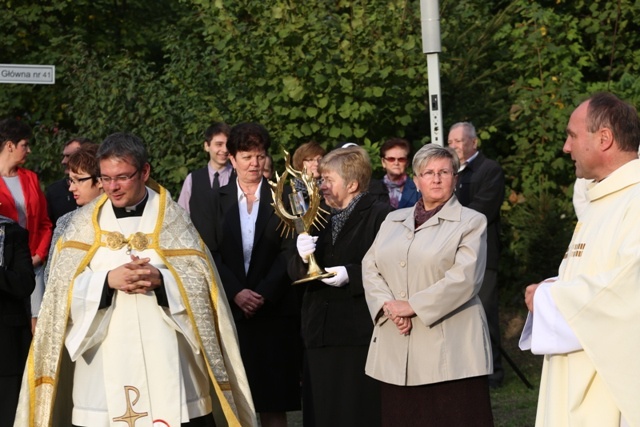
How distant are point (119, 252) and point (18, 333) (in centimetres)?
136

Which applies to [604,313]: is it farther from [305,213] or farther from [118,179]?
[305,213]

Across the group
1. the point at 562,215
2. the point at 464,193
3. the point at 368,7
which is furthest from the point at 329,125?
the point at 562,215

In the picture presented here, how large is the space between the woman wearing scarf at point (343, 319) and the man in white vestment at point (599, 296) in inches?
95.0

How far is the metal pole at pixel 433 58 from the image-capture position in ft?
35.6

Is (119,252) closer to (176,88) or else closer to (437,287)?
(437,287)

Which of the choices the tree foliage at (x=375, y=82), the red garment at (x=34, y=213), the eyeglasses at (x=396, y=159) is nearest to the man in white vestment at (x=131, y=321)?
the red garment at (x=34, y=213)

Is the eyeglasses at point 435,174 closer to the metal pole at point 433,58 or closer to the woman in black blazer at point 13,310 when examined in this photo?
the woman in black blazer at point 13,310

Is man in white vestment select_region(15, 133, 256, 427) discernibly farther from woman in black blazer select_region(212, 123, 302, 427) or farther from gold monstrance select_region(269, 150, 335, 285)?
woman in black blazer select_region(212, 123, 302, 427)

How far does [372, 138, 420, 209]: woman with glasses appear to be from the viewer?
10.3m

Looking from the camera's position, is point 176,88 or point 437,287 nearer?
point 437,287

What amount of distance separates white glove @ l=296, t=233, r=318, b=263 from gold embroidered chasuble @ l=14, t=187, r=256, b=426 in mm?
790

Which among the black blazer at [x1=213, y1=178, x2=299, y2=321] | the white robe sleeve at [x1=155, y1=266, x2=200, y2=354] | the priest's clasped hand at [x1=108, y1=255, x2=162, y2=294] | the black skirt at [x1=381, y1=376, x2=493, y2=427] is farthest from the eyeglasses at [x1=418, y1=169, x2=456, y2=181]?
the priest's clasped hand at [x1=108, y1=255, x2=162, y2=294]

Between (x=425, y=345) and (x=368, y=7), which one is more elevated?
(x=368, y=7)

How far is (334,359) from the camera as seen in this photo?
7672 mm
